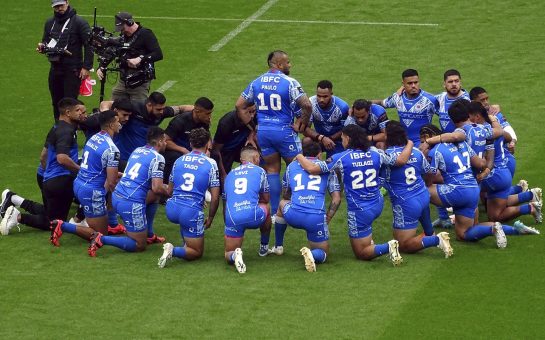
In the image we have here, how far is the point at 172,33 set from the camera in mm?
28438

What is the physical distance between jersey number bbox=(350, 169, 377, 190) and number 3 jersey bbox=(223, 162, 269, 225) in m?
1.14

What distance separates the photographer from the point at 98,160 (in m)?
18.2

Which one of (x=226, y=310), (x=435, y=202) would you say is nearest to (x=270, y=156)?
(x=435, y=202)

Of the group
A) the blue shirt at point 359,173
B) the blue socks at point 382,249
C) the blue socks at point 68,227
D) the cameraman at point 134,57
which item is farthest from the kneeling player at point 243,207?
the cameraman at point 134,57

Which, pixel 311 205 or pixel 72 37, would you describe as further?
pixel 72 37

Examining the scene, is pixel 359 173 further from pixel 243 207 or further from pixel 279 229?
pixel 243 207

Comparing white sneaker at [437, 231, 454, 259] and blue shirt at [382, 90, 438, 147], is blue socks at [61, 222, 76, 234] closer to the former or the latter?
white sneaker at [437, 231, 454, 259]

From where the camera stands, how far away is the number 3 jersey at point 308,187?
17281 millimetres

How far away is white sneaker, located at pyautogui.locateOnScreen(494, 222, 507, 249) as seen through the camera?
694 inches

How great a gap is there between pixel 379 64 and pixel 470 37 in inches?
92.7

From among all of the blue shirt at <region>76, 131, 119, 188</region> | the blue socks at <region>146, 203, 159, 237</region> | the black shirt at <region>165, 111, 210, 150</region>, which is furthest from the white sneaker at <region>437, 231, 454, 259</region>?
the blue shirt at <region>76, 131, 119, 188</region>

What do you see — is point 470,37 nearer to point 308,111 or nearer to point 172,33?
point 172,33

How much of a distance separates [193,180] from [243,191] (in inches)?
25.6

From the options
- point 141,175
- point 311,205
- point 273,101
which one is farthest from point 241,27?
point 311,205
